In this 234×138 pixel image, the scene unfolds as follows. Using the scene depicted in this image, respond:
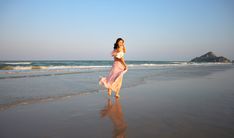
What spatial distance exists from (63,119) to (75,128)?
640mm

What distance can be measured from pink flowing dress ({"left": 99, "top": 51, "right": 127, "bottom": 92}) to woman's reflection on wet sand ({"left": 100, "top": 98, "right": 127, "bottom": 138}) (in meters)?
1.38

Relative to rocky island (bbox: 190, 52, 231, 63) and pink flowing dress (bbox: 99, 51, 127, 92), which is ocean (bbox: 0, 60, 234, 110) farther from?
rocky island (bbox: 190, 52, 231, 63)

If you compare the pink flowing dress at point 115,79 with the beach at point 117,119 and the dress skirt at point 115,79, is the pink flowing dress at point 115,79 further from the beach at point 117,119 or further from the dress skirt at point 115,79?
the beach at point 117,119

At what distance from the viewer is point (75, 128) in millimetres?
3268

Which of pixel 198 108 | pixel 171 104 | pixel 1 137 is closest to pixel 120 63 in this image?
pixel 171 104

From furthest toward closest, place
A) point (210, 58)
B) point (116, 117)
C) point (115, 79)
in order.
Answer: point (210, 58) → point (115, 79) → point (116, 117)

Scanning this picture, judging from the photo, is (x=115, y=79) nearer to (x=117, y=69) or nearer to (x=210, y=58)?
(x=117, y=69)

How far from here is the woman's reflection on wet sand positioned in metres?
3.06

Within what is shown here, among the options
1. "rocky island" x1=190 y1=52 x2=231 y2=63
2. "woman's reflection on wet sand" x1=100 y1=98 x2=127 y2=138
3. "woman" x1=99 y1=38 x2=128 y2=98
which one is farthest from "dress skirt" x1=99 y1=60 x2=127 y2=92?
"rocky island" x1=190 y1=52 x2=231 y2=63

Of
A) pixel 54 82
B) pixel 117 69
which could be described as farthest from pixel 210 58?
pixel 117 69

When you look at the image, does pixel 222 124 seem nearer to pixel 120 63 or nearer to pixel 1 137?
pixel 1 137

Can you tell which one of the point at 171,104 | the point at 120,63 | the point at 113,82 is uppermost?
the point at 120,63

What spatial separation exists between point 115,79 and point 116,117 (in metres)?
2.79

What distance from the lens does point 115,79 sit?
670cm
